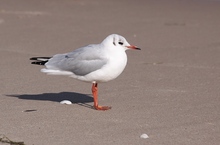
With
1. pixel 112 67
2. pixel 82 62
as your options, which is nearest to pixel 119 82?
pixel 82 62

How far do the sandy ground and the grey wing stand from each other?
1.35ft

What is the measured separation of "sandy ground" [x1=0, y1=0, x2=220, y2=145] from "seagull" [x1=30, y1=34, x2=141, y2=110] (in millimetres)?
355

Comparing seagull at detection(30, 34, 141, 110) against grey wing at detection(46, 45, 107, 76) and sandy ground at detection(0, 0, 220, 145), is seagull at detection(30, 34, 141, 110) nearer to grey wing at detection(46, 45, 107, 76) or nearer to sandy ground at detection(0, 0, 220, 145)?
grey wing at detection(46, 45, 107, 76)

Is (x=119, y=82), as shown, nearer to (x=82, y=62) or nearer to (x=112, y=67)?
(x=82, y=62)

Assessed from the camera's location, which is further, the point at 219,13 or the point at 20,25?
the point at 219,13

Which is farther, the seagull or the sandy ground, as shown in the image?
the seagull

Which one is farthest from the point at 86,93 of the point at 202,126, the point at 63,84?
the point at 202,126

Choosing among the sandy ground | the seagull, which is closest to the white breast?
the seagull

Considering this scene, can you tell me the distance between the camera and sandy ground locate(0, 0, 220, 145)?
618 cm

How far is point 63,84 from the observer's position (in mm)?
8492

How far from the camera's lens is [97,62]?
711cm

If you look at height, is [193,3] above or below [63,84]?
above

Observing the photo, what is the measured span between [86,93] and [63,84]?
52 cm

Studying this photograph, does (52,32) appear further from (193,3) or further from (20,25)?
(193,3)
